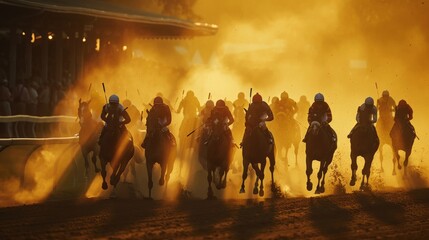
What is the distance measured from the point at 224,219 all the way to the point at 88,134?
741cm

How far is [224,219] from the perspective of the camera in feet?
55.8

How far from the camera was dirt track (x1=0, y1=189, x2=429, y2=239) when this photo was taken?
50.0 feet

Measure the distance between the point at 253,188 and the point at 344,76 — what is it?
32.5m

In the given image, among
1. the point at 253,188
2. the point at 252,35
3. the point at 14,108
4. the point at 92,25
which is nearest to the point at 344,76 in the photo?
the point at 252,35

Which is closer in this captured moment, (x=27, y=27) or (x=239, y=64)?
(x=27, y=27)

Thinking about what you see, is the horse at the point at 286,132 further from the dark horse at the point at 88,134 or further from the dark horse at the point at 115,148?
the dark horse at the point at 115,148

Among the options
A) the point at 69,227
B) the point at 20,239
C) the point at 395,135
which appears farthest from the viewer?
the point at 395,135

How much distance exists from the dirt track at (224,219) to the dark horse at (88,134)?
3.62 metres

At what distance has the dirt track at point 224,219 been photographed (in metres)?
15.3

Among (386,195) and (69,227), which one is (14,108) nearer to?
(386,195)

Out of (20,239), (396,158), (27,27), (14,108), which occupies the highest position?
(27,27)

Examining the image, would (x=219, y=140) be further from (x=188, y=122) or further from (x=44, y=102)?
(x=44, y=102)

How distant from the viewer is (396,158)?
26.8m

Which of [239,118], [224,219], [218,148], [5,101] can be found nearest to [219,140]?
[218,148]
